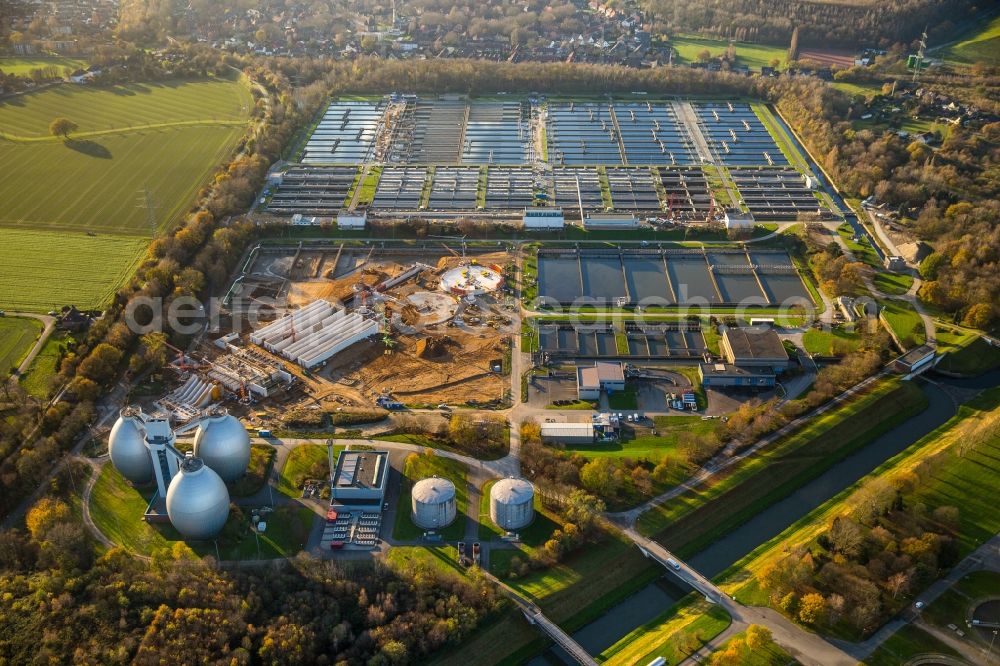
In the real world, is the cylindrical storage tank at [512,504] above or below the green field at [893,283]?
below

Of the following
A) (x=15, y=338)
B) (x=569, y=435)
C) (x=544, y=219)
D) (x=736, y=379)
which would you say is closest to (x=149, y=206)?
(x=15, y=338)

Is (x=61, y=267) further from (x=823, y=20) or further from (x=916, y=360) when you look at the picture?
(x=823, y=20)

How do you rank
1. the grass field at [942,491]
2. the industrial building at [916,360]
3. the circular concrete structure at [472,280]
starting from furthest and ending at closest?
the circular concrete structure at [472,280], the industrial building at [916,360], the grass field at [942,491]

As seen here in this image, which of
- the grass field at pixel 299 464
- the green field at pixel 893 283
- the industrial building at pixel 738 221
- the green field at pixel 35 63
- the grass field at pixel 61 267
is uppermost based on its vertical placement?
the green field at pixel 35 63

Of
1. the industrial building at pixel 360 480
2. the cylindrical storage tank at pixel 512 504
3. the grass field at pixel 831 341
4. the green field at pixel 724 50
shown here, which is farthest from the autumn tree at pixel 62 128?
the green field at pixel 724 50

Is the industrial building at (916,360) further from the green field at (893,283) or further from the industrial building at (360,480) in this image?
the industrial building at (360,480)

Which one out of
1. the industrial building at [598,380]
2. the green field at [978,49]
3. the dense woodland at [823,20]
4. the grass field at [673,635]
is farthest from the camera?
the dense woodland at [823,20]
